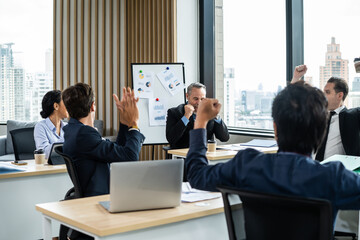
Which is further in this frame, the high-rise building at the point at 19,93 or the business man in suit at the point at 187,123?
the high-rise building at the point at 19,93

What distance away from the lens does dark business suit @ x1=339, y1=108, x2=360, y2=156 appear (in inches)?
150

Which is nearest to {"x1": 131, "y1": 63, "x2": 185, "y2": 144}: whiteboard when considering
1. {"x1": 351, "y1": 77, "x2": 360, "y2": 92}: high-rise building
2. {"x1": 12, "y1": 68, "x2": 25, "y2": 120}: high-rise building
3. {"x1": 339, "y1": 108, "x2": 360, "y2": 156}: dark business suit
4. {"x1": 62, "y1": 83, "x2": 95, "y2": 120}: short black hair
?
{"x1": 351, "y1": 77, "x2": 360, "y2": 92}: high-rise building

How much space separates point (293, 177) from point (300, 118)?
0.65 ft

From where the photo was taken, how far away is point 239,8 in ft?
19.7

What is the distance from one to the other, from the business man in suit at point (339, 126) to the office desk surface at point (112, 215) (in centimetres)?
193

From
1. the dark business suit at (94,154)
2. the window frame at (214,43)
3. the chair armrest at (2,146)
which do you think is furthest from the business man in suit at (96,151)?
the chair armrest at (2,146)

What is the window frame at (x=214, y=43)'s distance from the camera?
5.24 m

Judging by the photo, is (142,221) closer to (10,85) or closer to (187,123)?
(187,123)

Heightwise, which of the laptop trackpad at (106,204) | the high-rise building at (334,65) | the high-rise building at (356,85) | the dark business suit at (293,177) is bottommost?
the laptop trackpad at (106,204)

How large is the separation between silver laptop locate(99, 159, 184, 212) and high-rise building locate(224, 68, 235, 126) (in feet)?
13.8

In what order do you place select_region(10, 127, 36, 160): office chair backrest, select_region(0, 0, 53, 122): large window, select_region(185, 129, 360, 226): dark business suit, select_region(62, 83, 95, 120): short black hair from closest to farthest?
select_region(185, 129, 360, 226): dark business suit, select_region(62, 83, 95, 120): short black hair, select_region(10, 127, 36, 160): office chair backrest, select_region(0, 0, 53, 122): large window

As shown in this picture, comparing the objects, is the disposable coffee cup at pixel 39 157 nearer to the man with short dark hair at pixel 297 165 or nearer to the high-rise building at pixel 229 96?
the man with short dark hair at pixel 297 165

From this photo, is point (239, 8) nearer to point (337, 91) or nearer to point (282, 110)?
point (337, 91)

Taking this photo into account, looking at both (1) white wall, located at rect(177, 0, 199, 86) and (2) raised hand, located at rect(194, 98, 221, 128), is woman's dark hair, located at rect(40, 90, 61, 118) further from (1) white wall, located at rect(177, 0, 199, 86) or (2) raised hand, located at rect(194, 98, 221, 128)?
(2) raised hand, located at rect(194, 98, 221, 128)
